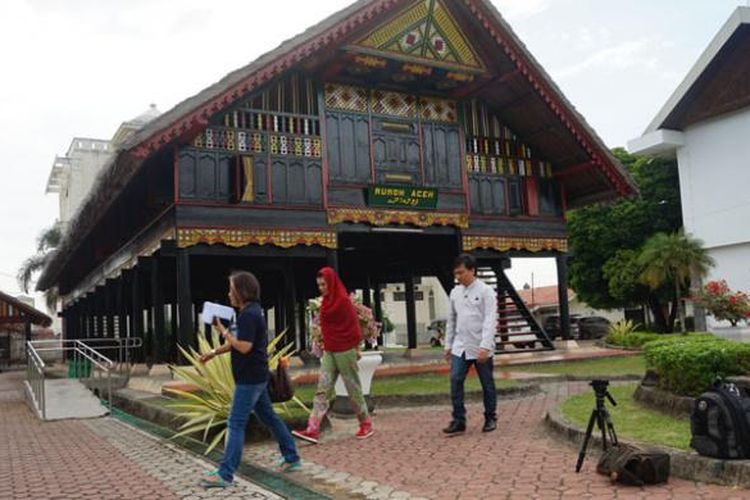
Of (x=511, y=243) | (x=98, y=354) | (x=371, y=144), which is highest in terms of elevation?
(x=371, y=144)

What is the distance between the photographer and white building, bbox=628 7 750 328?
913 inches

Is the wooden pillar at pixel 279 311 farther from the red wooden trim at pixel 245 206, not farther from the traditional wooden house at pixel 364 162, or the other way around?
the red wooden trim at pixel 245 206

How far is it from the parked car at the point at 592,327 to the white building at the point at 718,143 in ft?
38.3

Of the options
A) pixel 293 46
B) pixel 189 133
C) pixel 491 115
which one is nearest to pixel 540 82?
pixel 491 115

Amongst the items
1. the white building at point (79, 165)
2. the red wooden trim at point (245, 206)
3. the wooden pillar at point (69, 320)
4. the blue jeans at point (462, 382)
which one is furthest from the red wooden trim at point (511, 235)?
the white building at point (79, 165)

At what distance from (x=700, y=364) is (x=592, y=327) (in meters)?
31.0

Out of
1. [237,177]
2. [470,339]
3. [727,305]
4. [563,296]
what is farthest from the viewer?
[563,296]

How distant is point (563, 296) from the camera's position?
740 inches

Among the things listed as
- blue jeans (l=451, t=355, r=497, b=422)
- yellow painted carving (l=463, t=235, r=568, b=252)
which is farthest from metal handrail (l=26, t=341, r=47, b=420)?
yellow painted carving (l=463, t=235, r=568, b=252)

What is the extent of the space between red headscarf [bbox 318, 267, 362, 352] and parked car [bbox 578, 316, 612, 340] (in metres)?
31.2

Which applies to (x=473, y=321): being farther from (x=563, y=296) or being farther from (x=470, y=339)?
(x=563, y=296)

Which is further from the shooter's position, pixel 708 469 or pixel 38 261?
pixel 38 261

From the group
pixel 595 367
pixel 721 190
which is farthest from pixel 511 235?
pixel 721 190

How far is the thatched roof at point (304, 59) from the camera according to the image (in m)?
13.3
